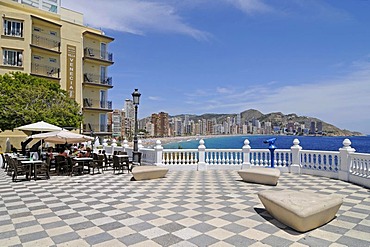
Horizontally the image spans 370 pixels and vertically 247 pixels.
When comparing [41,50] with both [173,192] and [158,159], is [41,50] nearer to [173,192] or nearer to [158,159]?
[158,159]

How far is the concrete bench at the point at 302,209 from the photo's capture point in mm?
4383

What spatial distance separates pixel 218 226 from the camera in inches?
187

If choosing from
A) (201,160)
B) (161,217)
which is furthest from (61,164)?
(161,217)

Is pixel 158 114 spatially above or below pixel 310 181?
above

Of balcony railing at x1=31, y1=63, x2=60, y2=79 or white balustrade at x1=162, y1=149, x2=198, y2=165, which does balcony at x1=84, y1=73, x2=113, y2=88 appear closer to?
balcony railing at x1=31, y1=63, x2=60, y2=79

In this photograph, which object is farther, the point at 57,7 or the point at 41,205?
the point at 57,7

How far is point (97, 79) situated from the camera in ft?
111

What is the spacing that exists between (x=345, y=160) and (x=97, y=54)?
31.2 meters

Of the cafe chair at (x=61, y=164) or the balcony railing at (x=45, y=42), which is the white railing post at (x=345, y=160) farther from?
the balcony railing at (x=45, y=42)

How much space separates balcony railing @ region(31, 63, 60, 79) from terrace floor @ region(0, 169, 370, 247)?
74.6 ft

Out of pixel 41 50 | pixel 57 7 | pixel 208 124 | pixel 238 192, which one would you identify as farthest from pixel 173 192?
pixel 208 124

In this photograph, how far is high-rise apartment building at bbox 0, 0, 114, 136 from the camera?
26.0 meters

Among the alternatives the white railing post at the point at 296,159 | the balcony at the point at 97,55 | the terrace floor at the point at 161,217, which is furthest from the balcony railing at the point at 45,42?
the white railing post at the point at 296,159

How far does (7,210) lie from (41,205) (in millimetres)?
681
